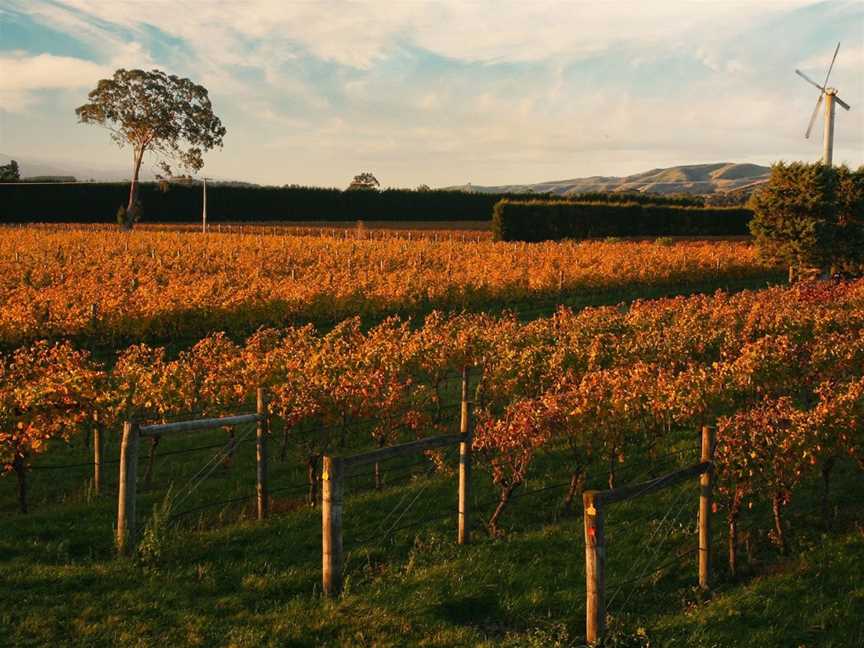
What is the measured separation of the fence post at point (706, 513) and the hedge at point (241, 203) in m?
64.4

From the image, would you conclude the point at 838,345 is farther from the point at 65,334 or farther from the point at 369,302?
the point at 65,334

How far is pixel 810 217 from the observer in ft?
115

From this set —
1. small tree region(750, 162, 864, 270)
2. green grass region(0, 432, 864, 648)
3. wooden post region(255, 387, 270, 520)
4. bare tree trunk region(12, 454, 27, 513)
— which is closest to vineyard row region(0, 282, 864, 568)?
bare tree trunk region(12, 454, 27, 513)

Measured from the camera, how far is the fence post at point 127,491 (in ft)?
28.6

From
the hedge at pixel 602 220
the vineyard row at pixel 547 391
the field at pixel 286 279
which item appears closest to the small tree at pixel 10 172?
the field at pixel 286 279

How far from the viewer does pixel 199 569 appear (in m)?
8.28

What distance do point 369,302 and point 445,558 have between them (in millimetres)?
16737

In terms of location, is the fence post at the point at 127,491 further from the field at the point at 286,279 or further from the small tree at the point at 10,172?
the small tree at the point at 10,172

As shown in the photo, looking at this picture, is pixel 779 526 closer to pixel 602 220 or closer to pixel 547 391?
pixel 547 391

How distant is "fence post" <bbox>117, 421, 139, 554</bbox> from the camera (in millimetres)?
8711

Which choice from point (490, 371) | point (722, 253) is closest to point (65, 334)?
point (490, 371)

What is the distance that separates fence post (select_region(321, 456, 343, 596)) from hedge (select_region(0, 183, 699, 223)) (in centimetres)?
6559

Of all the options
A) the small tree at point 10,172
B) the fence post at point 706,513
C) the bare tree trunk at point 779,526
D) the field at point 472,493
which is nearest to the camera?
the field at point 472,493

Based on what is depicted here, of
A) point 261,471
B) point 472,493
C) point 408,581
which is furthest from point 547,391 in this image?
point 261,471
